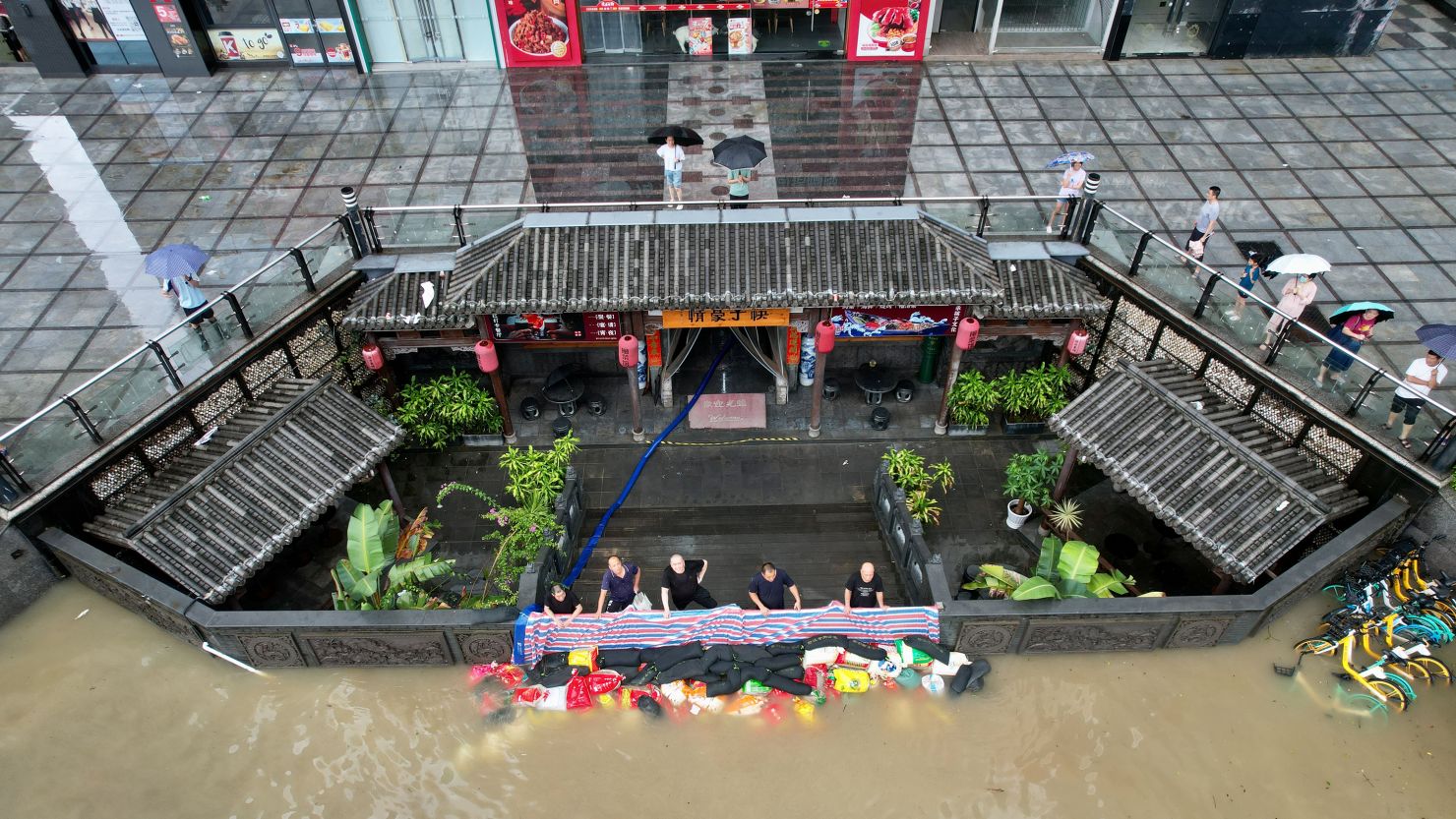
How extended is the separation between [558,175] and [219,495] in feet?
33.0

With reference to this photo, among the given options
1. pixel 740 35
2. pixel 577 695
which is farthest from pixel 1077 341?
pixel 740 35

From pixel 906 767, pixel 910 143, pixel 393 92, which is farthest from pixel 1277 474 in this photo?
pixel 393 92

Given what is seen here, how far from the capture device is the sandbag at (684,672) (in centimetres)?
1262

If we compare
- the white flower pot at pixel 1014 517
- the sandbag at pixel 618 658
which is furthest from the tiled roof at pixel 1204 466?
the sandbag at pixel 618 658

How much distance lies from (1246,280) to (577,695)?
43.5ft

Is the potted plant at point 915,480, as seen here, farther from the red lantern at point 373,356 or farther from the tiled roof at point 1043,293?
the red lantern at point 373,356

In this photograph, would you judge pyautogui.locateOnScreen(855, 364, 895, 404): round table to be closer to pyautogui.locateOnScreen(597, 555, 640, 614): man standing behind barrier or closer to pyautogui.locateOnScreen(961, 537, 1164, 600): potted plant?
pyautogui.locateOnScreen(961, 537, 1164, 600): potted plant

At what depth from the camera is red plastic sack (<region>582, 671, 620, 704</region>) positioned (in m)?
12.7

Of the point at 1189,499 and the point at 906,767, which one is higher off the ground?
the point at 1189,499

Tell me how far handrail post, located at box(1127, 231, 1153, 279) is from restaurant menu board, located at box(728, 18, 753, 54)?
13.0 meters

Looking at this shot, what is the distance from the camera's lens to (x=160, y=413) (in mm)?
13438

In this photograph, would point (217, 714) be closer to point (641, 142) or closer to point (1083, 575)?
point (1083, 575)

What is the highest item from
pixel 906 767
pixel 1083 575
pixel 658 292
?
pixel 658 292

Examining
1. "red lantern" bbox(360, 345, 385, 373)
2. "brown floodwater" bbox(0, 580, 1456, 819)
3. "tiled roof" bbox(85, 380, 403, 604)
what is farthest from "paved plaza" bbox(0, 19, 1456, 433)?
"brown floodwater" bbox(0, 580, 1456, 819)
